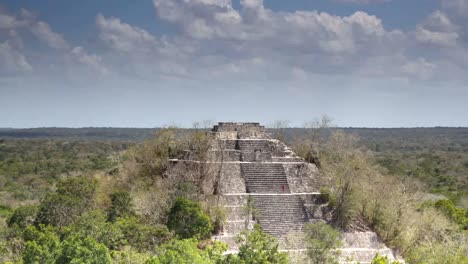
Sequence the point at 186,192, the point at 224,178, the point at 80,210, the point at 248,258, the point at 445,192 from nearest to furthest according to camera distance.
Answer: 1. the point at 248,258
2. the point at 80,210
3. the point at 186,192
4. the point at 224,178
5. the point at 445,192

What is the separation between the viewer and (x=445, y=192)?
54469 mm

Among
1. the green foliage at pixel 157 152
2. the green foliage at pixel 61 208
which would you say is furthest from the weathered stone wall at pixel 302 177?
the green foliage at pixel 61 208

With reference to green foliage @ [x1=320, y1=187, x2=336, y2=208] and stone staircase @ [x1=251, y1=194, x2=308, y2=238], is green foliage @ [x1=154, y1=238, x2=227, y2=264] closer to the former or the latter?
stone staircase @ [x1=251, y1=194, x2=308, y2=238]

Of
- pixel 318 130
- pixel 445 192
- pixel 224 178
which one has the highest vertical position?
pixel 318 130

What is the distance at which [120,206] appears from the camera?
2642 centimetres

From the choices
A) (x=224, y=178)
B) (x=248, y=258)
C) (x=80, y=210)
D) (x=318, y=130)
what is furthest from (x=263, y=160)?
(x=248, y=258)

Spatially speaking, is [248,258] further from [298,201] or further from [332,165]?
[332,165]

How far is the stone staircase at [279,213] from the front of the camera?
2697 cm

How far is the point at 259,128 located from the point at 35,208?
13.6m

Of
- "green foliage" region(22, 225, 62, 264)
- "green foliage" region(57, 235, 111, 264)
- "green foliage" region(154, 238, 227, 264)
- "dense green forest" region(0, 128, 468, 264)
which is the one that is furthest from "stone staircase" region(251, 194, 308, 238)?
"green foliage" region(57, 235, 111, 264)

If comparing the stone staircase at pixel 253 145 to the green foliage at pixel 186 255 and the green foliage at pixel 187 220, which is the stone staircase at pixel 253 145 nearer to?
the green foliage at pixel 187 220

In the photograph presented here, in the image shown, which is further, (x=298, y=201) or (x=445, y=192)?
(x=445, y=192)

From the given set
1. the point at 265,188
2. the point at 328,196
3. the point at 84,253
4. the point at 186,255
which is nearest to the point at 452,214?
the point at 328,196

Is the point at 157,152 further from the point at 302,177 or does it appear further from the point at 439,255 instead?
the point at 439,255
